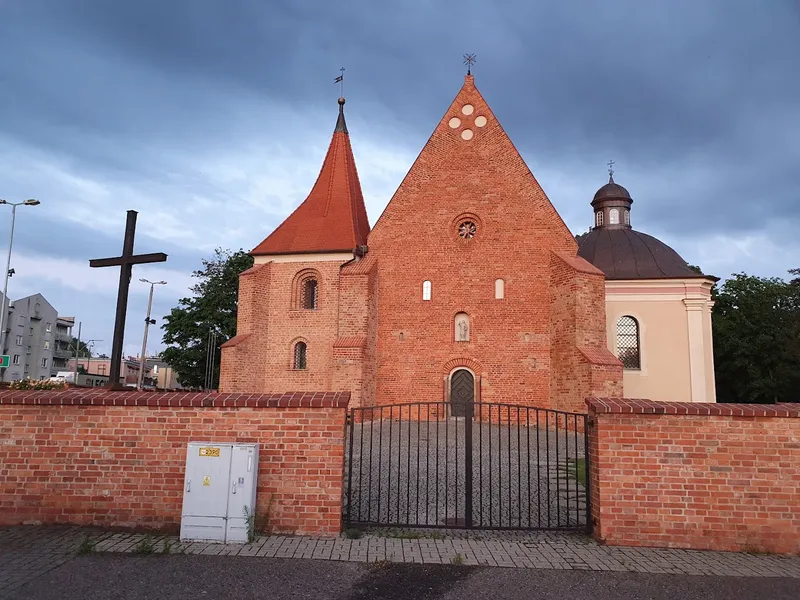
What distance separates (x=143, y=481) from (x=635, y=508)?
547 centimetres

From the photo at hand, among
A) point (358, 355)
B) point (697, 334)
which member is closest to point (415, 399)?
point (358, 355)

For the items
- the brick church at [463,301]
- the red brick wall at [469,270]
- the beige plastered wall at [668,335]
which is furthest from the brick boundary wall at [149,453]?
the beige plastered wall at [668,335]

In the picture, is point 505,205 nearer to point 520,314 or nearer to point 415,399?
point 520,314

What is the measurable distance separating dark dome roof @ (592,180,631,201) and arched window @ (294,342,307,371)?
639 inches

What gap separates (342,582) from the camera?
5039 mm

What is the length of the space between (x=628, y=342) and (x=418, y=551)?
18.8m

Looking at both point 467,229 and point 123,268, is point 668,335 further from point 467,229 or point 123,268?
point 123,268

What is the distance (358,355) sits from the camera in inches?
747

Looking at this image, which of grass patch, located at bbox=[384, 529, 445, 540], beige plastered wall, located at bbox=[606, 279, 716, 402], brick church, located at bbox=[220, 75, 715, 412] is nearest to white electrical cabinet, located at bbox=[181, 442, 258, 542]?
grass patch, located at bbox=[384, 529, 445, 540]

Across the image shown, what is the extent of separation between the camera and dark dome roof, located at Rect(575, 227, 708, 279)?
74.9ft

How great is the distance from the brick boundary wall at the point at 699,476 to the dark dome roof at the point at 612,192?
23.0m

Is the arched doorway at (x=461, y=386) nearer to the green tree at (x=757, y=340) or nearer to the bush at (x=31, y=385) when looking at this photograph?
the bush at (x=31, y=385)

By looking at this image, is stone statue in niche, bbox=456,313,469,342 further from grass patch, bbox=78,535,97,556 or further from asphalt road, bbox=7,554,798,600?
grass patch, bbox=78,535,97,556

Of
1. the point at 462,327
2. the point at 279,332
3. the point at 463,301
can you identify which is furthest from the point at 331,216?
the point at 462,327
